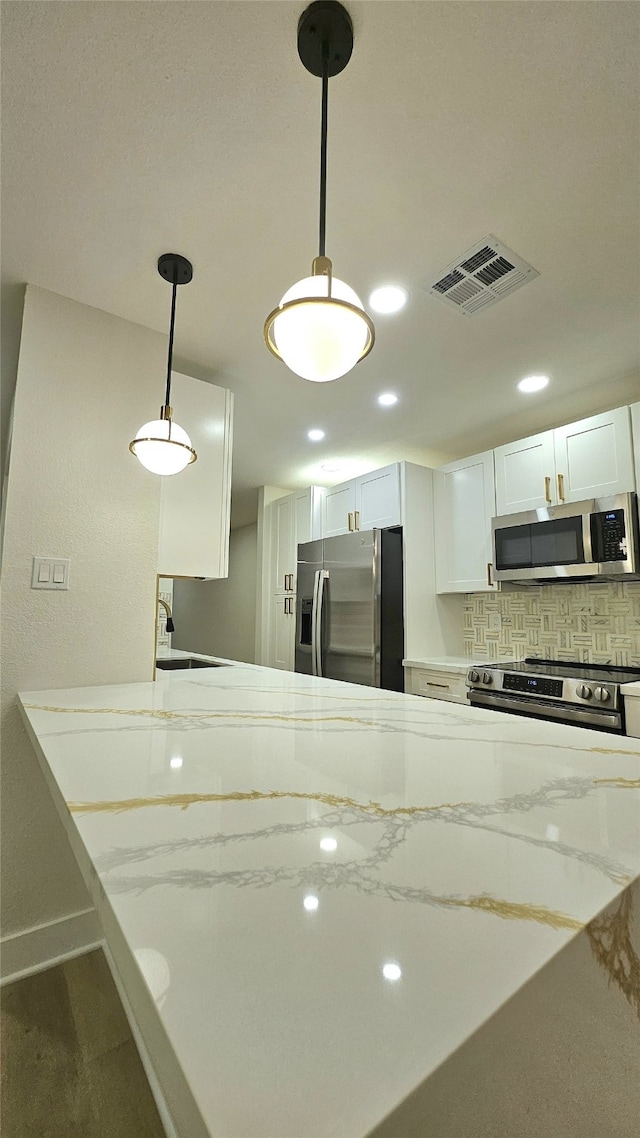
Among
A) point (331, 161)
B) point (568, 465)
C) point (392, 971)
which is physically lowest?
point (392, 971)

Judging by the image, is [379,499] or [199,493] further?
[379,499]

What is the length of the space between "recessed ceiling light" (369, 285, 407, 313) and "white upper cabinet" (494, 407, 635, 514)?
1248 millimetres

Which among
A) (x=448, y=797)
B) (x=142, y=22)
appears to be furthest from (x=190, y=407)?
(x=448, y=797)

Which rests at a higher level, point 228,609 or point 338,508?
point 338,508

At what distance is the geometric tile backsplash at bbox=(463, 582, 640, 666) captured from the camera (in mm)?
2719

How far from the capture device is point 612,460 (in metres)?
2.45

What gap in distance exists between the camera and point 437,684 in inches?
120

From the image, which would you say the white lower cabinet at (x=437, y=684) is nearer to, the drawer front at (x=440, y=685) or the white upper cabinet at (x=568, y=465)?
the drawer front at (x=440, y=685)

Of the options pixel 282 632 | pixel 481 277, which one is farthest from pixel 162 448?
pixel 282 632

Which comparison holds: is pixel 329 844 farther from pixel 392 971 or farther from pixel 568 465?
pixel 568 465

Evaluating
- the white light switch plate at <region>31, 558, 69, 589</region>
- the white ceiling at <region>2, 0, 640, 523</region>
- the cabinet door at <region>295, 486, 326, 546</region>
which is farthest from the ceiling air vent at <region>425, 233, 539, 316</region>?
the cabinet door at <region>295, 486, 326, 546</region>

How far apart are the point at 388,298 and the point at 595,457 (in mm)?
1373

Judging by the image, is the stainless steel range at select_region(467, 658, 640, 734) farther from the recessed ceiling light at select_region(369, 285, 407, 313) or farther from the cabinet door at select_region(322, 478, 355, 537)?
the recessed ceiling light at select_region(369, 285, 407, 313)

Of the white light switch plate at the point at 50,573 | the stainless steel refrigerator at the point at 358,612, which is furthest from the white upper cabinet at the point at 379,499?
the white light switch plate at the point at 50,573
